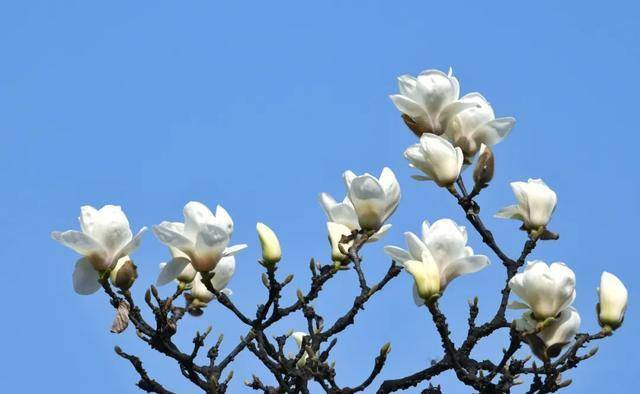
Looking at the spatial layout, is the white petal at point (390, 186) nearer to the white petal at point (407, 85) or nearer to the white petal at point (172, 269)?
the white petal at point (407, 85)

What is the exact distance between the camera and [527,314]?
4535 millimetres

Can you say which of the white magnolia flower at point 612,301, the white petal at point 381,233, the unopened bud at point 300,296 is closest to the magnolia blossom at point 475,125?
the white petal at point 381,233

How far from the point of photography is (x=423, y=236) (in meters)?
4.64

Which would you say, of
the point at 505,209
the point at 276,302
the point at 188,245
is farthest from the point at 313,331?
the point at 505,209

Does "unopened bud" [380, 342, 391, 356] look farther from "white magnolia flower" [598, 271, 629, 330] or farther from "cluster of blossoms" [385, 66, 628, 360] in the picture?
"white magnolia flower" [598, 271, 629, 330]

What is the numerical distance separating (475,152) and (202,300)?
4.42 feet

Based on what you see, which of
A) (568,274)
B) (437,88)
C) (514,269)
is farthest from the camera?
(437,88)

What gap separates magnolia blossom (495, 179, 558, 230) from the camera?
4895mm

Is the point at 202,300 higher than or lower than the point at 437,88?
lower

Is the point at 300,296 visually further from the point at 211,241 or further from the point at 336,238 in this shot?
the point at 211,241

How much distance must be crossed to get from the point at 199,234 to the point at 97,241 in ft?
1.33

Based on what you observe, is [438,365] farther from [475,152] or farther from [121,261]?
[121,261]

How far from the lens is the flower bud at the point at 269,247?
4.88 meters

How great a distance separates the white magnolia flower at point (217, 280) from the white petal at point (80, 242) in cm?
59
